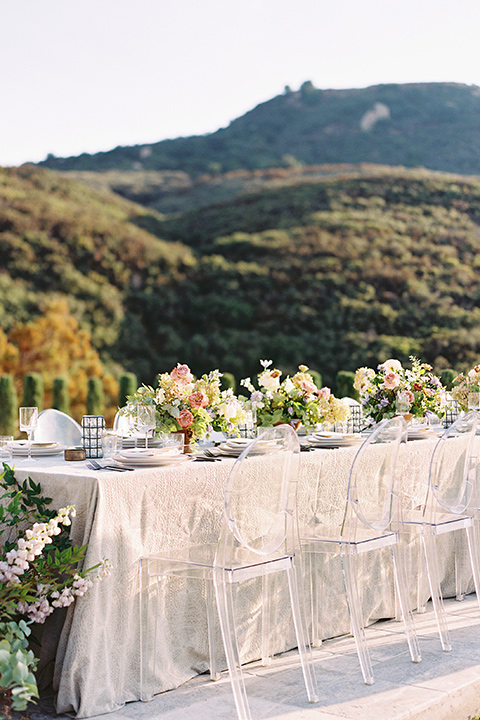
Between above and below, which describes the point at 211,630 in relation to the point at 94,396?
below

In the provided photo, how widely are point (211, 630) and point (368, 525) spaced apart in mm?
759

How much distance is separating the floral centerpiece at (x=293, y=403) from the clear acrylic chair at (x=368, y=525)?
21.4 inches

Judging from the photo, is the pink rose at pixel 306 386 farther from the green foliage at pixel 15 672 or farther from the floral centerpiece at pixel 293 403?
the green foliage at pixel 15 672

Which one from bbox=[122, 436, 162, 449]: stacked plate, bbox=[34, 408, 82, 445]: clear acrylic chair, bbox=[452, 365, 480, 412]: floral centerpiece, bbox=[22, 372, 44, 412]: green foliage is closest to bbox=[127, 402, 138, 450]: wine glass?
bbox=[122, 436, 162, 449]: stacked plate

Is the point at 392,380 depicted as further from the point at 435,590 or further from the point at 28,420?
the point at 28,420

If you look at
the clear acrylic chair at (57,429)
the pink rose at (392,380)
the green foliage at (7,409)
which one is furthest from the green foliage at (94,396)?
the pink rose at (392,380)

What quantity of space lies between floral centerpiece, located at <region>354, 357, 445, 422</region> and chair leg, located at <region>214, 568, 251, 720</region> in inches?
75.7

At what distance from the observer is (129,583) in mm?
2805

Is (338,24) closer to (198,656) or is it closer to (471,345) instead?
(471,345)

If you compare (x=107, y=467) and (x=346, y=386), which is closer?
(x=107, y=467)

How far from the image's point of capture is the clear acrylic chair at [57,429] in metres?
4.40

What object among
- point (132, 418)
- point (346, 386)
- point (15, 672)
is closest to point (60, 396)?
point (346, 386)

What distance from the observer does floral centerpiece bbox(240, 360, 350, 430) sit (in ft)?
12.4

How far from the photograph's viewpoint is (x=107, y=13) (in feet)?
51.1
